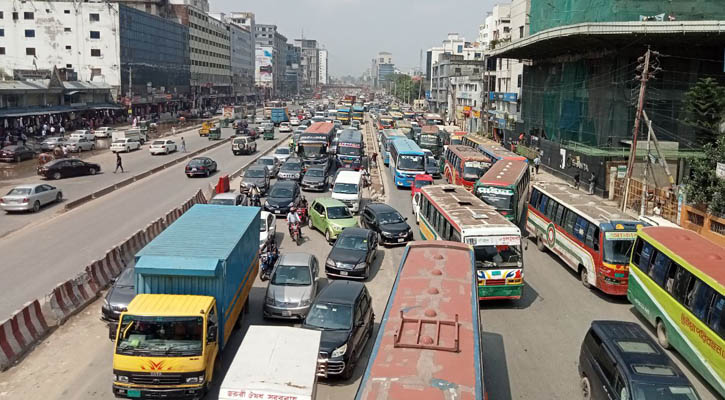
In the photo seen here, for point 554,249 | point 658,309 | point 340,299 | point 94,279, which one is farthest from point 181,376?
point 554,249

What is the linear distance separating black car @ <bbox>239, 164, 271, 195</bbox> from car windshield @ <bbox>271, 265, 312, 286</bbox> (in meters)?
17.3

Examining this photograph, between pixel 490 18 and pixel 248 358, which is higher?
pixel 490 18

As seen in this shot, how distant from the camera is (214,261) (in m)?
12.5

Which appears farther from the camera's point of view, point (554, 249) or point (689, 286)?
point (554, 249)

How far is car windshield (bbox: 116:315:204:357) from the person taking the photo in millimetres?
11430

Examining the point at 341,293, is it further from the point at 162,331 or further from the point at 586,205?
the point at 586,205

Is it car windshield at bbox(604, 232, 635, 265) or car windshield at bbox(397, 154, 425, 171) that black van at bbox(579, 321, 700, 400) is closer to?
car windshield at bbox(604, 232, 635, 265)

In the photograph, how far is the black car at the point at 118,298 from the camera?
1495cm

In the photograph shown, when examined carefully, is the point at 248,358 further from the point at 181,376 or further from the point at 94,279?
the point at 94,279

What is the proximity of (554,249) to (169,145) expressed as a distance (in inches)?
1629

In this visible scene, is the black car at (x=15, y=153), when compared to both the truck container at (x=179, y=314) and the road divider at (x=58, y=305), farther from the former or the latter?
the truck container at (x=179, y=314)

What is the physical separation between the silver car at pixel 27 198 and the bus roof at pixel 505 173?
2149 cm

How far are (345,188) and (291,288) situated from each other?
48.8ft

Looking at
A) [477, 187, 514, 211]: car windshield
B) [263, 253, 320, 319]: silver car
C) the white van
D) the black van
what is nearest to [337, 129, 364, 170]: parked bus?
the white van
